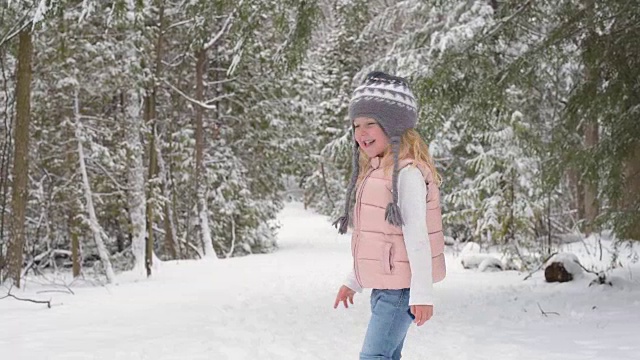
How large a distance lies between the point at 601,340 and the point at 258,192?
56.6 ft

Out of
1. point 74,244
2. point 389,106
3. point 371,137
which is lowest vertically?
point 74,244

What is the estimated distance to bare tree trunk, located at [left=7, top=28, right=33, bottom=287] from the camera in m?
9.45

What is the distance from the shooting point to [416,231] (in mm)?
3031

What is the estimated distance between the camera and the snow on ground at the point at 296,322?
220 inches

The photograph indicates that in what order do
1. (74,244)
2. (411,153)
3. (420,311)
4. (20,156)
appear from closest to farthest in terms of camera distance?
(420,311), (411,153), (20,156), (74,244)

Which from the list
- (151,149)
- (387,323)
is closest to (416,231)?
(387,323)

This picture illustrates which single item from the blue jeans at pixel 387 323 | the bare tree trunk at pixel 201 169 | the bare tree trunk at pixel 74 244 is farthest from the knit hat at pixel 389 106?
the bare tree trunk at pixel 201 169

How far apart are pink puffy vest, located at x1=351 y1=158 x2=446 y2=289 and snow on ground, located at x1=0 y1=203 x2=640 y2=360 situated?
250 cm

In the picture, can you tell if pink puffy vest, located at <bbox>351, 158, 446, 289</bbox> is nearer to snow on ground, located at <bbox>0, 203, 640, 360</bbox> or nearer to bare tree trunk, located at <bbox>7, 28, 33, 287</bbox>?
snow on ground, located at <bbox>0, 203, 640, 360</bbox>

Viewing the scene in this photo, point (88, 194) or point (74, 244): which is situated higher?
point (88, 194)

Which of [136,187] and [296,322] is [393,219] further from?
[136,187]

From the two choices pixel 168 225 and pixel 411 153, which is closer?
pixel 411 153

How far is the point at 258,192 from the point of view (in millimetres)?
22484

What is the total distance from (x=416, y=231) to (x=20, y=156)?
26.9 feet
